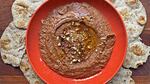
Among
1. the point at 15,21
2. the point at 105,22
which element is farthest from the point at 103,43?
the point at 15,21

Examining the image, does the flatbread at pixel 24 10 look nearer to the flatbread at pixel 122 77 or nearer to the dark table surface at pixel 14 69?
the dark table surface at pixel 14 69

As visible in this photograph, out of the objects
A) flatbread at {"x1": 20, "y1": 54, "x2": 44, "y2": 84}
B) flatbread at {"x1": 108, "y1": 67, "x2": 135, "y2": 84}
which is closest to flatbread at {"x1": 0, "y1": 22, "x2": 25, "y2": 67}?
flatbread at {"x1": 20, "y1": 54, "x2": 44, "y2": 84}

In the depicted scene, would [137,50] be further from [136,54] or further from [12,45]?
[12,45]

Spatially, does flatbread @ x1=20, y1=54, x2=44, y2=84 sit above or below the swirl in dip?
below

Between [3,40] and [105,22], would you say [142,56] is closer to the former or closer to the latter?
[105,22]

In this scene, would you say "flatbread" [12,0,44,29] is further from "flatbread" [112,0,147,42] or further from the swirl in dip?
"flatbread" [112,0,147,42]

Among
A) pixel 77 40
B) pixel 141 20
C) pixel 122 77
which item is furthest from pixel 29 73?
pixel 141 20

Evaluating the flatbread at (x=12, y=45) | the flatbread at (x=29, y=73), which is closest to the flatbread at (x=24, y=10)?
the flatbread at (x=12, y=45)
